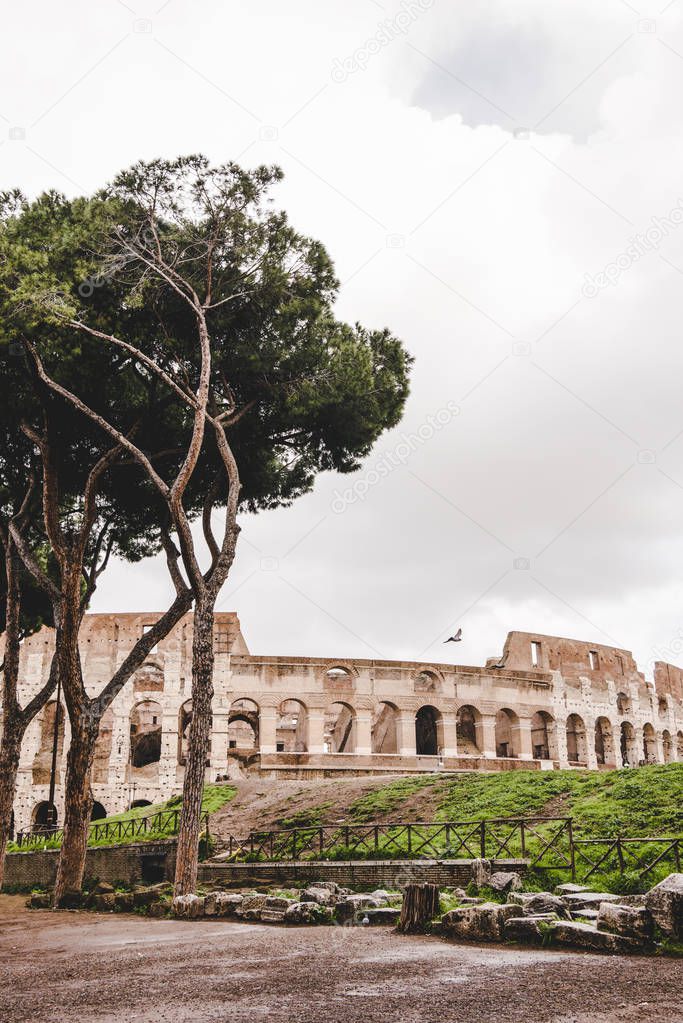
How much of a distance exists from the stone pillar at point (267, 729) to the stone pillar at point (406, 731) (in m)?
4.46

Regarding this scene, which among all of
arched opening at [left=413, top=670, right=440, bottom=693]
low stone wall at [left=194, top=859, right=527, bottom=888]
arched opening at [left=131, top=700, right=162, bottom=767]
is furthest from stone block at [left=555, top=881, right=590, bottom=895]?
arched opening at [left=131, top=700, right=162, bottom=767]

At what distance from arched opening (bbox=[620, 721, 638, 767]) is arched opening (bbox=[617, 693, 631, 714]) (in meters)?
0.52

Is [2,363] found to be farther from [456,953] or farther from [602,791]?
[602,791]

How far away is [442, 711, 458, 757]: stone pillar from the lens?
29.2m

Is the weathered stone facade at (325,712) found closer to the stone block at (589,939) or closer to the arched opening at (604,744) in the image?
the arched opening at (604,744)

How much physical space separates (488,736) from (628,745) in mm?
7732

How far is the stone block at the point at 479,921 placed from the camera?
6789mm

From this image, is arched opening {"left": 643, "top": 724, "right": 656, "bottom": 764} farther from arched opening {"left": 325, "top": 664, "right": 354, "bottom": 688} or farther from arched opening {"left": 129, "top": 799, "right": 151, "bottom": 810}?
arched opening {"left": 129, "top": 799, "right": 151, "bottom": 810}

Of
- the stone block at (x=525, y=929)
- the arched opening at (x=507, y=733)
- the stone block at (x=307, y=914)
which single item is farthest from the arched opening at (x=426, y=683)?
the stone block at (x=525, y=929)

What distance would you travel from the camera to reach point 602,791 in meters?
14.2

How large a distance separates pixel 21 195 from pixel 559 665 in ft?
86.9

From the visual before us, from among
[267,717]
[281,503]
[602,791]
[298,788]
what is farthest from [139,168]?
[267,717]

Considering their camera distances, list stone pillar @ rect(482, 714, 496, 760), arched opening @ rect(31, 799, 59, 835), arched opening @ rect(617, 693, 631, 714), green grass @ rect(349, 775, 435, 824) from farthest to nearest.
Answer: arched opening @ rect(617, 693, 631, 714) < stone pillar @ rect(482, 714, 496, 760) < arched opening @ rect(31, 799, 59, 835) < green grass @ rect(349, 775, 435, 824)

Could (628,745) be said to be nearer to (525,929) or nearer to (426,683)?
(426,683)
